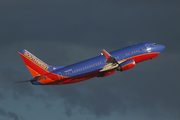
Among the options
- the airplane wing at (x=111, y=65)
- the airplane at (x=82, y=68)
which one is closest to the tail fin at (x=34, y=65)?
the airplane at (x=82, y=68)

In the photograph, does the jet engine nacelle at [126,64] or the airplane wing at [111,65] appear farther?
the jet engine nacelle at [126,64]

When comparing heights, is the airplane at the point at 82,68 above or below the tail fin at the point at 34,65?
below

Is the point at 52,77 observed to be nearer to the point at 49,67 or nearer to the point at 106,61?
the point at 49,67

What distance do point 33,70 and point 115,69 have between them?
78.9 feet

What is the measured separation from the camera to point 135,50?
97.0 metres

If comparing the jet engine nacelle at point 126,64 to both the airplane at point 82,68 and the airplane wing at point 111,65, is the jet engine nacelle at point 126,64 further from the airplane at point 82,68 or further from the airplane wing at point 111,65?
the airplane wing at point 111,65

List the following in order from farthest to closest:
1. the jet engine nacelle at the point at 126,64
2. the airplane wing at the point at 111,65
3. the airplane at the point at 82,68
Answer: the jet engine nacelle at the point at 126,64
the airplane at the point at 82,68
the airplane wing at the point at 111,65

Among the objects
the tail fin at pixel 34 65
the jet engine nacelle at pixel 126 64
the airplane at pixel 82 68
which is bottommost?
the jet engine nacelle at pixel 126 64

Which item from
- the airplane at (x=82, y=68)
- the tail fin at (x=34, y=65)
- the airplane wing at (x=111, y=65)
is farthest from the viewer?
the tail fin at (x=34, y=65)

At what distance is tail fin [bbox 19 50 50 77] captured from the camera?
3743 inches

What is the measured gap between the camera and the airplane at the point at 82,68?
9212cm

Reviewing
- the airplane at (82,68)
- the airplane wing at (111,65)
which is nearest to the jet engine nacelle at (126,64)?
the airplane at (82,68)

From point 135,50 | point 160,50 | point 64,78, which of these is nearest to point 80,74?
point 64,78

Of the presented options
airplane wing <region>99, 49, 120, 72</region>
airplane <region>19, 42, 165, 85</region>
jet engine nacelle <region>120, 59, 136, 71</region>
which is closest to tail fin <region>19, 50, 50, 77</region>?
airplane <region>19, 42, 165, 85</region>
